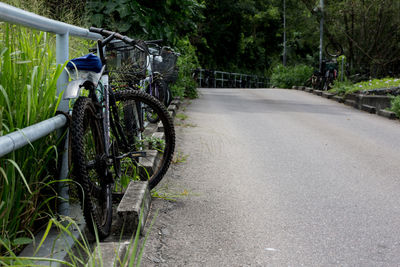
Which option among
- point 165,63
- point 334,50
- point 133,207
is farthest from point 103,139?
point 334,50

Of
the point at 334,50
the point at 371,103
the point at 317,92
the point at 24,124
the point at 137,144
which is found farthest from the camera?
the point at 334,50

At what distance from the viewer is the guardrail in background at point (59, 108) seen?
2229 millimetres

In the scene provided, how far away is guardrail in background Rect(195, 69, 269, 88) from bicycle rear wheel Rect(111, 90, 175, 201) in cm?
2486

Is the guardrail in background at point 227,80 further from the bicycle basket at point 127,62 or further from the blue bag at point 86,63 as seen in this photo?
the blue bag at point 86,63

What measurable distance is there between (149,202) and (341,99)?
12.7m

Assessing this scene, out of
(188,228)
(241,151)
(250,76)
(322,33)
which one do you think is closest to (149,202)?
(188,228)

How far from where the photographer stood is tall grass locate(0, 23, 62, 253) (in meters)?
2.50

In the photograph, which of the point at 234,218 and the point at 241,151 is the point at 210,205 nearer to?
the point at 234,218

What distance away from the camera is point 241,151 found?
21.7ft

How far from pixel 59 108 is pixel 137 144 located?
1691 mm

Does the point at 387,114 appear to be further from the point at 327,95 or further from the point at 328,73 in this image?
the point at 328,73

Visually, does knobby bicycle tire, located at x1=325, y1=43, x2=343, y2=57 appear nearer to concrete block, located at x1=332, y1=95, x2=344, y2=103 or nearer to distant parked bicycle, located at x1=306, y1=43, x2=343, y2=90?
distant parked bicycle, located at x1=306, y1=43, x2=343, y2=90

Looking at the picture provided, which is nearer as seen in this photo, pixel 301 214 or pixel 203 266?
pixel 203 266

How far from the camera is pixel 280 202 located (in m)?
4.32
